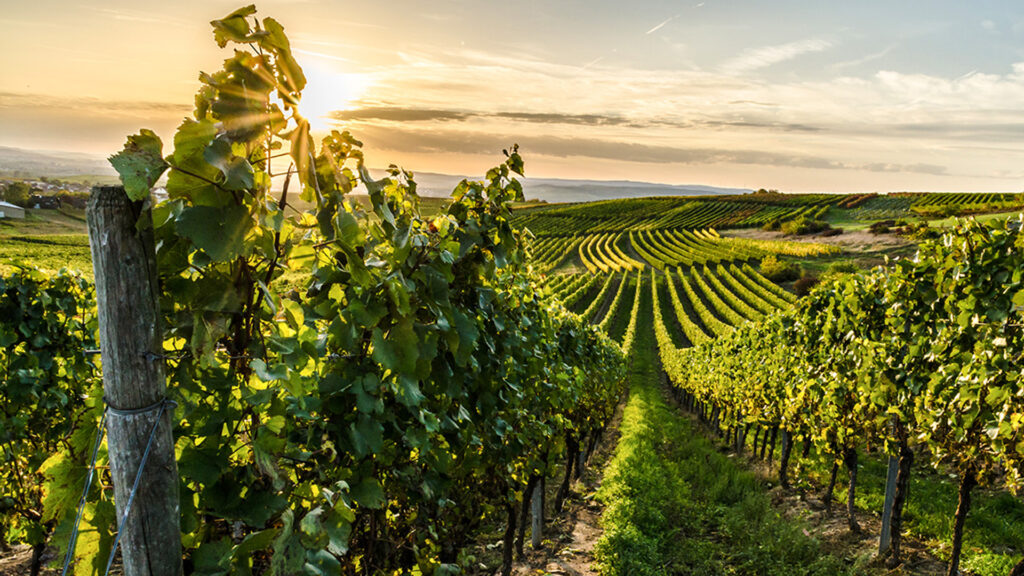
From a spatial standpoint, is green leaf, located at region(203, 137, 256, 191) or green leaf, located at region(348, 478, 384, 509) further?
green leaf, located at region(348, 478, 384, 509)

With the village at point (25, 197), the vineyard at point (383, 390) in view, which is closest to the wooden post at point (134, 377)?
the vineyard at point (383, 390)

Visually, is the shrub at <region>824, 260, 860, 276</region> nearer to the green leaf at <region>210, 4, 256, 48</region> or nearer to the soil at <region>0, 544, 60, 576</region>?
the soil at <region>0, 544, 60, 576</region>

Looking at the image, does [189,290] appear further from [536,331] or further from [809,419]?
[809,419]

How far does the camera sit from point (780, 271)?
53.9 metres

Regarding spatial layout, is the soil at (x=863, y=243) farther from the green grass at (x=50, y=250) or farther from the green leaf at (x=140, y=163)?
the green grass at (x=50, y=250)

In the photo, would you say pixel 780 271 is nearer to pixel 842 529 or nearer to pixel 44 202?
pixel 842 529

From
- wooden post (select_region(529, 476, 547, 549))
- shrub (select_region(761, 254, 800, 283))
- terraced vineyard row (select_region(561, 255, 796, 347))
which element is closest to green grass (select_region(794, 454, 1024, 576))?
wooden post (select_region(529, 476, 547, 549))

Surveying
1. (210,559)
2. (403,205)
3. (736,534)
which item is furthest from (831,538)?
(210,559)

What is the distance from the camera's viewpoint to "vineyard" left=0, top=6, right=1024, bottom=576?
4.14 ft

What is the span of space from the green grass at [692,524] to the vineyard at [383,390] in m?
0.05

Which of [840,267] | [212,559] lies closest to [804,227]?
[840,267]

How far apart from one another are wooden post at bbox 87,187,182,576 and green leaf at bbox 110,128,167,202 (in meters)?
0.09

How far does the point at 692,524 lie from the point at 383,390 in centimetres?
793

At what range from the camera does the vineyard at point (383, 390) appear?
4.14 ft
